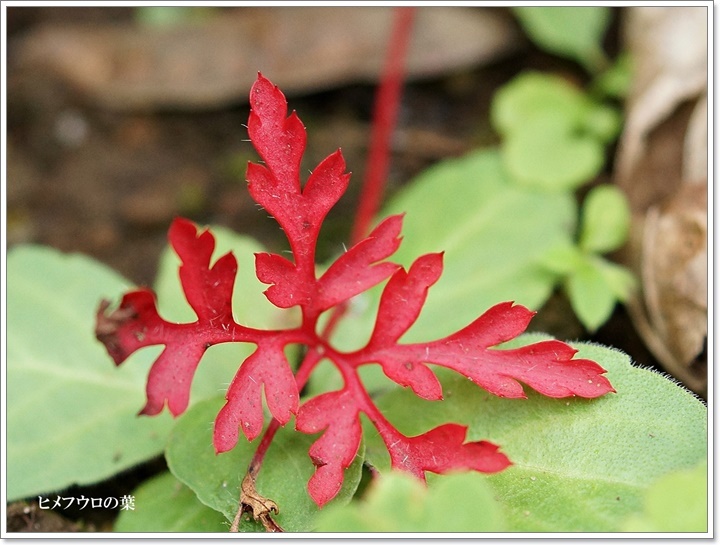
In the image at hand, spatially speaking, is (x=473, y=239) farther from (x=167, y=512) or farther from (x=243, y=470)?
(x=167, y=512)

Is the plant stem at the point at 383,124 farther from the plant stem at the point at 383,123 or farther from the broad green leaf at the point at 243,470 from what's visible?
the broad green leaf at the point at 243,470

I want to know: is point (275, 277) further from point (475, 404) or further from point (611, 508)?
point (611, 508)

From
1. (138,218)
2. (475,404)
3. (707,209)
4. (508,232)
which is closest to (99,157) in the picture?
(138,218)

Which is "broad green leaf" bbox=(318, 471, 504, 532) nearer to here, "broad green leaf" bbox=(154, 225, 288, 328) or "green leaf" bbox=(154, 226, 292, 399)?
"green leaf" bbox=(154, 226, 292, 399)

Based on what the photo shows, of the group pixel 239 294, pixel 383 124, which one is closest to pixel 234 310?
pixel 239 294

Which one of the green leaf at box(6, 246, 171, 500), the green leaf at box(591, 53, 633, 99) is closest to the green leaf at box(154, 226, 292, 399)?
the green leaf at box(6, 246, 171, 500)

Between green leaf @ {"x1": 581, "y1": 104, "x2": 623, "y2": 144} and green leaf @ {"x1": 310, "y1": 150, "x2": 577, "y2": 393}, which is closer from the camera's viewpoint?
green leaf @ {"x1": 310, "y1": 150, "x2": 577, "y2": 393}
